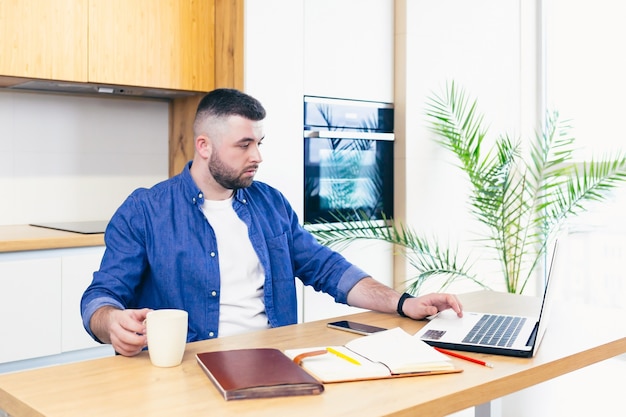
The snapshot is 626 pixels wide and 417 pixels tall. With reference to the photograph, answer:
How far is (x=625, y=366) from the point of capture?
3.98 m

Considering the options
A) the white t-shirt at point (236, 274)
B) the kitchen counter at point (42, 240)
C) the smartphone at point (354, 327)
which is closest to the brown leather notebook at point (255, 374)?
the smartphone at point (354, 327)

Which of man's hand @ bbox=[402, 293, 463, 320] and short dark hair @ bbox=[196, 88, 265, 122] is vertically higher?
short dark hair @ bbox=[196, 88, 265, 122]

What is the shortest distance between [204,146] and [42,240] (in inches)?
39.7

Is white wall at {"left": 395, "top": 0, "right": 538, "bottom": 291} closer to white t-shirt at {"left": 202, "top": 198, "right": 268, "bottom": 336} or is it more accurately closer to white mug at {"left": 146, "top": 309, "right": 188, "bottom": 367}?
white t-shirt at {"left": 202, "top": 198, "right": 268, "bottom": 336}

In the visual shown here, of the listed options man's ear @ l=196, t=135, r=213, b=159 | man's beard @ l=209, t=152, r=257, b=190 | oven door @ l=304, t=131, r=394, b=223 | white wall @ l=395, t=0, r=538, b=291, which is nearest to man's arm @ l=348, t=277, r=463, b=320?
man's beard @ l=209, t=152, r=257, b=190

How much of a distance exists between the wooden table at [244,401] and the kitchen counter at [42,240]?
1.43 meters

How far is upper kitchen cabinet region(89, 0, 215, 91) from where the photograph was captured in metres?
3.13

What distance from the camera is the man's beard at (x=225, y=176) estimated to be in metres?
2.09

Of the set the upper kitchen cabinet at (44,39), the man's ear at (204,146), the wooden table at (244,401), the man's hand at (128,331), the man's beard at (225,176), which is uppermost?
the upper kitchen cabinet at (44,39)

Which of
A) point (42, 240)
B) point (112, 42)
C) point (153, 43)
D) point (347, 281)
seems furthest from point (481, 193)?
point (42, 240)

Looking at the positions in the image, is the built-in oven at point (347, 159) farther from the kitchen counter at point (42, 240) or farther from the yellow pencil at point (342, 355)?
the yellow pencil at point (342, 355)

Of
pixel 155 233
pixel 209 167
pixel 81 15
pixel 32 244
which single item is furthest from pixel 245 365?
pixel 81 15

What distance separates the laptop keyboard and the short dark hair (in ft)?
2.71

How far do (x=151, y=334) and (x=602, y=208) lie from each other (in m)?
3.41
